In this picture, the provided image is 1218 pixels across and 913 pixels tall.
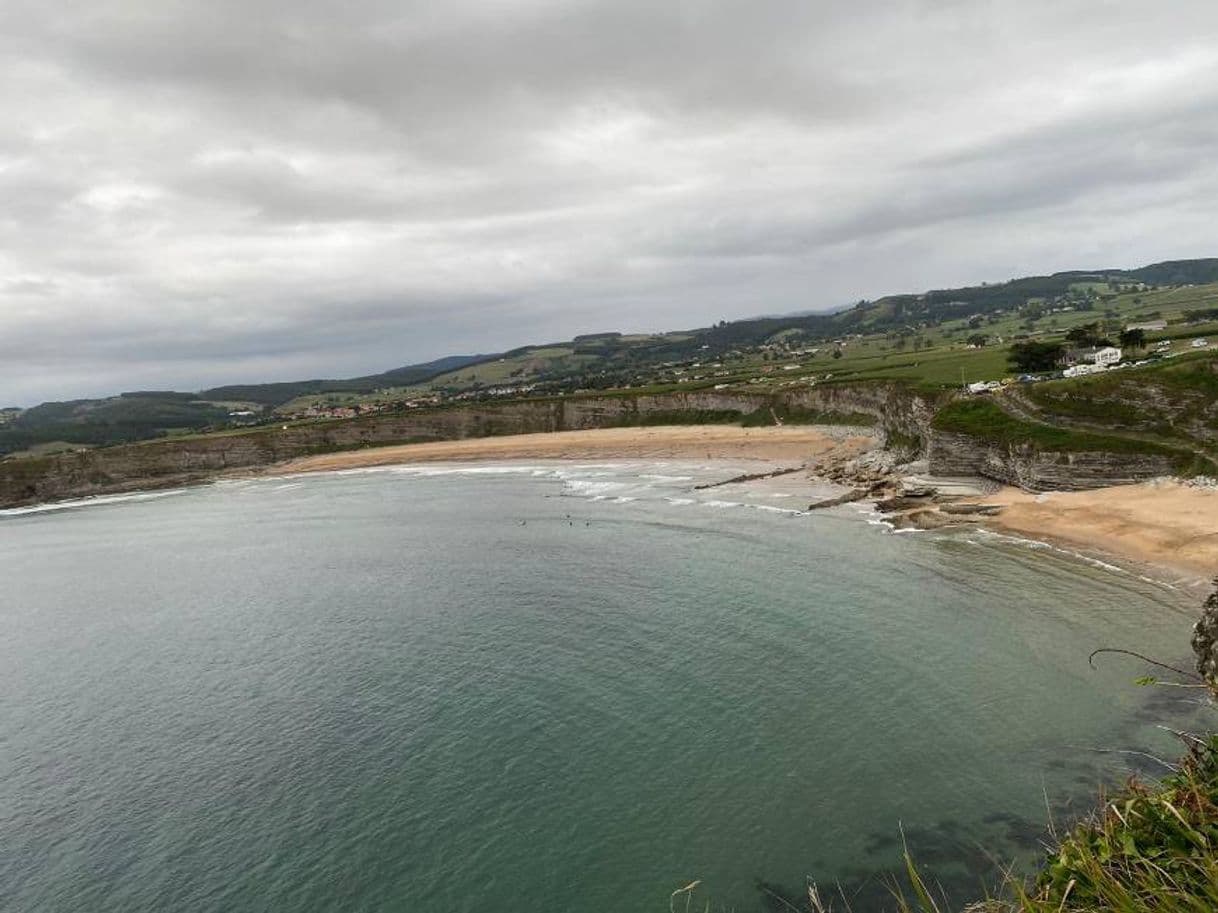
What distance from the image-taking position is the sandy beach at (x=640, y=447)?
10375 centimetres

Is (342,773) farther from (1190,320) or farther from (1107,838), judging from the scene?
(1190,320)

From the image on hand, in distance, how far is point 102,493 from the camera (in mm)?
151000

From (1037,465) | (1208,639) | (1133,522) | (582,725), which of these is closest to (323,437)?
(1037,465)

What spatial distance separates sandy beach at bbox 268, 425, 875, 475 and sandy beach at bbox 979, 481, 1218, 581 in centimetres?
3668

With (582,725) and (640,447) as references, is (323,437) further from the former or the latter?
(582,725)

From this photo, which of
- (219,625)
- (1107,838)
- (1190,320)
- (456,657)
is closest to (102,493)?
(219,625)

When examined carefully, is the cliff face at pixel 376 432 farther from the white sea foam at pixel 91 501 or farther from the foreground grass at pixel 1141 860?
the foreground grass at pixel 1141 860

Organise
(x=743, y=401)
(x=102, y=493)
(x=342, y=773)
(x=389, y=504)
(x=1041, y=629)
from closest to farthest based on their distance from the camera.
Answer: (x=342, y=773), (x=1041, y=629), (x=389, y=504), (x=743, y=401), (x=102, y=493)

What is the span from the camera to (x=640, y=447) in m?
127

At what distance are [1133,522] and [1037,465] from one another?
41.1 feet

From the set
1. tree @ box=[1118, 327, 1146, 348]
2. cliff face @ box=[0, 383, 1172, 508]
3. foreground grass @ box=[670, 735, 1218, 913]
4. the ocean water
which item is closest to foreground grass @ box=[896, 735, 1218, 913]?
foreground grass @ box=[670, 735, 1218, 913]

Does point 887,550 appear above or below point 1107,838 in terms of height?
below

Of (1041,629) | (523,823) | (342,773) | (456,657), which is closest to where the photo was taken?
(523,823)

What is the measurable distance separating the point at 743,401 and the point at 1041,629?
9908cm
